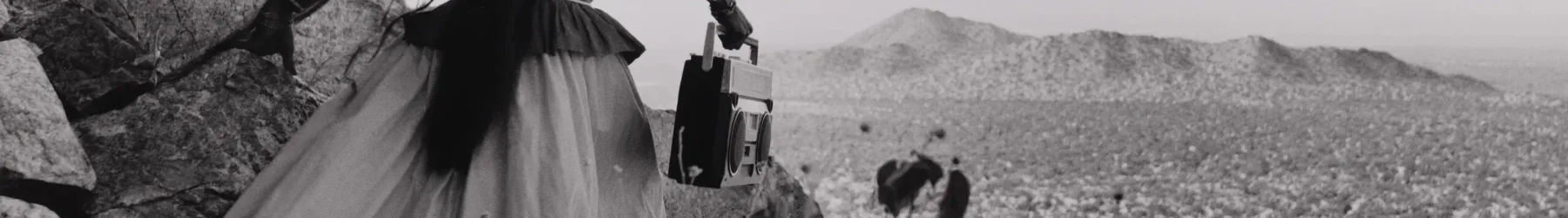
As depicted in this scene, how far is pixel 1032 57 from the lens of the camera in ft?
86.4

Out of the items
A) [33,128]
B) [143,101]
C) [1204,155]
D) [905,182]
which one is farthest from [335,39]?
[1204,155]

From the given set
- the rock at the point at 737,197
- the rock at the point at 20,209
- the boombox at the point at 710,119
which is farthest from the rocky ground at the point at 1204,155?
the rock at the point at 20,209

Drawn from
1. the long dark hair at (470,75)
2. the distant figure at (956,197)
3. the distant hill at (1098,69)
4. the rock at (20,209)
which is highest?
the long dark hair at (470,75)

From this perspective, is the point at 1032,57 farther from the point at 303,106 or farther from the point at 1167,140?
the point at 303,106

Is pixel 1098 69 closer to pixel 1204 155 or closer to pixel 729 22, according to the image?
pixel 1204 155

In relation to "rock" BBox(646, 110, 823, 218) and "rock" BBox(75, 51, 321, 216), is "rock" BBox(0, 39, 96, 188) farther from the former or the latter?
"rock" BBox(646, 110, 823, 218)

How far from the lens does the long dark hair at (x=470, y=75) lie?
2.73 m

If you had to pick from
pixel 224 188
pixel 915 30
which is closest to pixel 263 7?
pixel 224 188

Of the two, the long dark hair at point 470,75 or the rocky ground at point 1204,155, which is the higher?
the long dark hair at point 470,75

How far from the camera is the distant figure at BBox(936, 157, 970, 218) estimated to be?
2.68 metres

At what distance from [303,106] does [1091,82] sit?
901 inches

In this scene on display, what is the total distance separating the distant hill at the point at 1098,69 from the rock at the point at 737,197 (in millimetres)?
15180

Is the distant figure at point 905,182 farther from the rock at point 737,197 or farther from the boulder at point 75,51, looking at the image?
the boulder at point 75,51

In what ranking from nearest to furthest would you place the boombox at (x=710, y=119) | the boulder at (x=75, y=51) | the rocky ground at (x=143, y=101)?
the boombox at (x=710, y=119), the rocky ground at (x=143, y=101), the boulder at (x=75, y=51)
